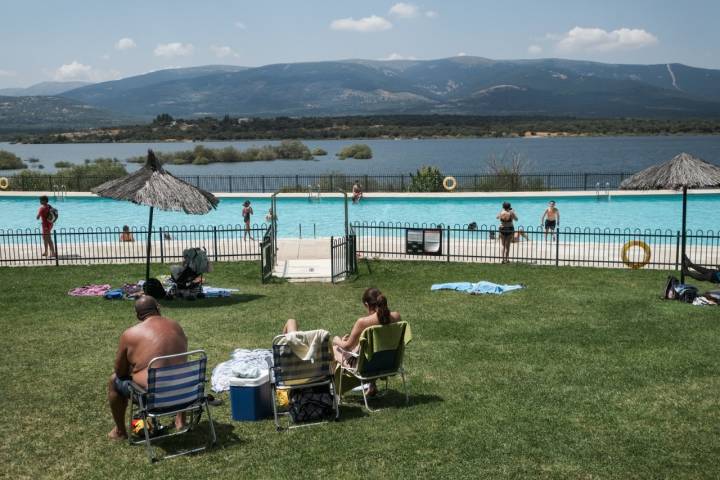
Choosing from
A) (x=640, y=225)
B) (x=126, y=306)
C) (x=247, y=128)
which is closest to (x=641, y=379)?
(x=126, y=306)

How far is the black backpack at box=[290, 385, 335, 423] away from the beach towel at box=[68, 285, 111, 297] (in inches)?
309

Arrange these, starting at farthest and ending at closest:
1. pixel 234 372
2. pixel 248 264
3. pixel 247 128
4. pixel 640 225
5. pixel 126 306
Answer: pixel 247 128 → pixel 640 225 → pixel 248 264 → pixel 126 306 → pixel 234 372

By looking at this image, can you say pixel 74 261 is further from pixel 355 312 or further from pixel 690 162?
pixel 690 162

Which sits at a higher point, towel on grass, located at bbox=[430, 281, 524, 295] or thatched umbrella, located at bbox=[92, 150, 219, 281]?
thatched umbrella, located at bbox=[92, 150, 219, 281]

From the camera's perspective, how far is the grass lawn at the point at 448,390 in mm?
6180

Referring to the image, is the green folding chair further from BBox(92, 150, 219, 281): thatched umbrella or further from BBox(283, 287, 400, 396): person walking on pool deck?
BBox(92, 150, 219, 281): thatched umbrella

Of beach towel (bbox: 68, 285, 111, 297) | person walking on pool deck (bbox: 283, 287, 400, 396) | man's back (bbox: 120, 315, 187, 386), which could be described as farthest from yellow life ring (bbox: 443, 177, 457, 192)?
man's back (bbox: 120, 315, 187, 386)

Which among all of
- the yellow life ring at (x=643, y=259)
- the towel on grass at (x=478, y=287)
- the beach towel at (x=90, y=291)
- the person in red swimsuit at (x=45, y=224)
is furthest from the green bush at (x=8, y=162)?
the yellow life ring at (x=643, y=259)

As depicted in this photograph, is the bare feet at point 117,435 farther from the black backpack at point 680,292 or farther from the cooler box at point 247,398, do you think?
the black backpack at point 680,292

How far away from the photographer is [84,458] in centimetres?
636

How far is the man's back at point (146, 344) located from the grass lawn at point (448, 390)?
28.7 inches

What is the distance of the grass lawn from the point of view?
618cm

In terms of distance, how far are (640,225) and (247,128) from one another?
116m

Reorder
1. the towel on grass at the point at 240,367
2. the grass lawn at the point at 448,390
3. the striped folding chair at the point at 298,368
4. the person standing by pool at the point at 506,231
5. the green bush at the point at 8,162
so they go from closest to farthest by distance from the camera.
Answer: the grass lawn at the point at 448,390 < the striped folding chair at the point at 298,368 < the towel on grass at the point at 240,367 < the person standing by pool at the point at 506,231 < the green bush at the point at 8,162
